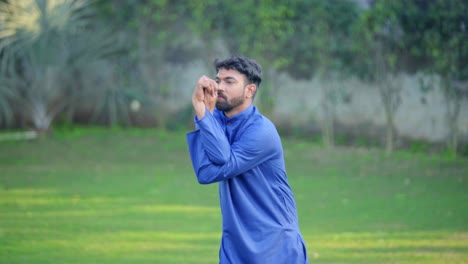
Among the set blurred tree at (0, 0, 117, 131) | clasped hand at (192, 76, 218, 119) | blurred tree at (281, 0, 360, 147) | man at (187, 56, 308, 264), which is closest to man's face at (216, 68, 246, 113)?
man at (187, 56, 308, 264)

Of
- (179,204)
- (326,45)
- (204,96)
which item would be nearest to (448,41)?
(326,45)

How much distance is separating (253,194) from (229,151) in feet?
1.13

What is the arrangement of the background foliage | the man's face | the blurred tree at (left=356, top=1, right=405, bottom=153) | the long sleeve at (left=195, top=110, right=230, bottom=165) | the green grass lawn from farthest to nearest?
the blurred tree at (left=356, top=1, right=405, bottom=153) < the background foliage < the green grass lawn < the man's face < the long sleeve at (left=195, top=110, right=230, bottom=165)

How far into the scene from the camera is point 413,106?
1608 cm

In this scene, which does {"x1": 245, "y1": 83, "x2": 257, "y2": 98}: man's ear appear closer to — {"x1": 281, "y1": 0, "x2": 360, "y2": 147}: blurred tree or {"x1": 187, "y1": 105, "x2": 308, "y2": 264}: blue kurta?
{"x1": 187, "y1": 105, "x2": 308, "y2": 264}: blue kurta

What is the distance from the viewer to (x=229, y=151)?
4332mm

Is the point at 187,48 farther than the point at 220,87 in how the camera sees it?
Yes

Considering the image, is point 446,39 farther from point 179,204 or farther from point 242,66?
point 242,66

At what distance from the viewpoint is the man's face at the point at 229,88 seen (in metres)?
4.54

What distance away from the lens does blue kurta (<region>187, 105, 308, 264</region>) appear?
14.5 ft

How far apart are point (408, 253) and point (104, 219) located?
385 cm

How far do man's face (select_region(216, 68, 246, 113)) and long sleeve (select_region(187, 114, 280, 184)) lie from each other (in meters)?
0.16

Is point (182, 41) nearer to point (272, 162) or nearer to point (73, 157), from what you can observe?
point (73, 157)

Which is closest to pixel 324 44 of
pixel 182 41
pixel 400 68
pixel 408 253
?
pixel 400 68
